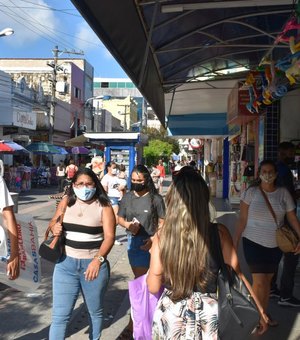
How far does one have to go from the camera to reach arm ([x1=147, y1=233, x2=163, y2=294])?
2.63m

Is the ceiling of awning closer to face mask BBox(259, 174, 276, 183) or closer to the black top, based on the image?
the black top

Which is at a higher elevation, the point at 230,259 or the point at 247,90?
the point at 247,90

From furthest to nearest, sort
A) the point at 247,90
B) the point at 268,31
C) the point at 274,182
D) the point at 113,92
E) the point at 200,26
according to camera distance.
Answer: the point at 113,92
the point at 247,90
the point at 268,31
the point at 200,26
the point at 274,182

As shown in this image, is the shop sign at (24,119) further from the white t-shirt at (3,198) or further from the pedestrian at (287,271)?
the white t-shirt at (3,198)

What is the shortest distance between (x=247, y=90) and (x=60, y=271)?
239 inches

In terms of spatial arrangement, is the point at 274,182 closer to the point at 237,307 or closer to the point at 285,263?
the point at 285,263

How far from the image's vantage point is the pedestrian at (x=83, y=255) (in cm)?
365

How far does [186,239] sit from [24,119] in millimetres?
27654

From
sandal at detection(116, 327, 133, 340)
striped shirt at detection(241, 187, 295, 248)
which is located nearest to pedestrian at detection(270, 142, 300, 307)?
striped shirt at detection(241, 187, 295, 248)

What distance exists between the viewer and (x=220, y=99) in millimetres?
12617

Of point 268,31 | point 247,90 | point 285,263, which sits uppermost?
point 268,31

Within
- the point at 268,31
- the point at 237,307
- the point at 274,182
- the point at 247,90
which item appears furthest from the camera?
the point at 247,90

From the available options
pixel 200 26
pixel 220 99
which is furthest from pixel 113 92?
pixel 200 26

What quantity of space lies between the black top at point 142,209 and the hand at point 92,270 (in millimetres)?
1067
